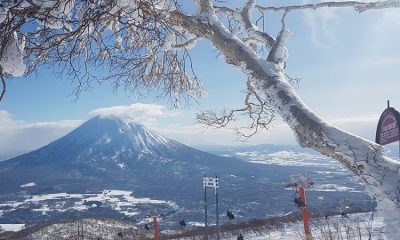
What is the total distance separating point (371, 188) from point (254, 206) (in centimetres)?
14400

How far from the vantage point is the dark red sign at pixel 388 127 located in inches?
176

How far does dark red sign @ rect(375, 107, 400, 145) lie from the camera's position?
447cm

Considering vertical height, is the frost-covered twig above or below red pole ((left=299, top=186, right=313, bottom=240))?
above

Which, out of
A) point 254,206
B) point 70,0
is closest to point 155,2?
point 70,0

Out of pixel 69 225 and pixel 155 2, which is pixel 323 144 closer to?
pixel 155 2

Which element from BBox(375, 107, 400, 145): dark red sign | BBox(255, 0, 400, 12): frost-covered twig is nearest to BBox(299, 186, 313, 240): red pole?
BBox(375, 107, 400, 145): dark red sign

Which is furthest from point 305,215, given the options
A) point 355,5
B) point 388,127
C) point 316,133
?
point 316,133

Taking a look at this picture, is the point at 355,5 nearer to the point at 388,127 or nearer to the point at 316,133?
the point at 388,127

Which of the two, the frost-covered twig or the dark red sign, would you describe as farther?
the frost-covered twig

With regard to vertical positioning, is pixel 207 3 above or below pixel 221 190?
above

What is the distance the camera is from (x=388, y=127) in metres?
4.68

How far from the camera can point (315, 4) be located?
5441 mm

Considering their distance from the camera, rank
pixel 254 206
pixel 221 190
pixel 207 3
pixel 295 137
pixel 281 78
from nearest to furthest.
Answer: pixel 295 137 → pixel 281 78 → pixel 207 3 → pixel 254 206 → pixel 221 190

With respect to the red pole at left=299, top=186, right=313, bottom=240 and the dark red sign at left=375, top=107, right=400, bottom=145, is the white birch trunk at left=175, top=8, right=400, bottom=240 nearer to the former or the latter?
the dark red sign at left=375, top=107, right=400, bottom=145
